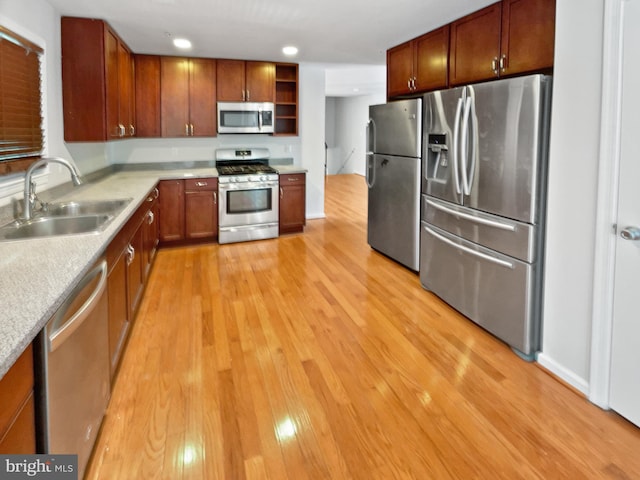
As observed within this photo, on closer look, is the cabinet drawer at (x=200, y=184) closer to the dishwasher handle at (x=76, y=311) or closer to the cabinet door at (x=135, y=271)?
→ the cabinet door at (x=135, y=271)

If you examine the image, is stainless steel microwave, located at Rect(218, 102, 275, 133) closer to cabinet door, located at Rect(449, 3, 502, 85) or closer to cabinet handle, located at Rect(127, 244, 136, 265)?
cabinet door, located at Rect(449, 3, 502, 85)

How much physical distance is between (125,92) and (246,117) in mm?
1556

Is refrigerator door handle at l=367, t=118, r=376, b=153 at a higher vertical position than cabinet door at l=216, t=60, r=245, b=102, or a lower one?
lower

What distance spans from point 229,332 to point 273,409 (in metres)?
0.97

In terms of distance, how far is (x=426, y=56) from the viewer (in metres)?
4.02

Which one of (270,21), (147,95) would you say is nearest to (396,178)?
(270,21)

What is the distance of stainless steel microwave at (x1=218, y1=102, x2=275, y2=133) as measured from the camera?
5.54 metres

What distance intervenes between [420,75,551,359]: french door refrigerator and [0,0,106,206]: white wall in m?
2.79

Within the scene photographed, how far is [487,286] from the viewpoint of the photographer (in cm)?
290

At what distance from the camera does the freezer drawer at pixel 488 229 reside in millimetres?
2564

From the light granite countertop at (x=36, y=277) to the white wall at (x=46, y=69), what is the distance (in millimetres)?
681

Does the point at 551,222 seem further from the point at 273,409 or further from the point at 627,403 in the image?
the point at 273,409

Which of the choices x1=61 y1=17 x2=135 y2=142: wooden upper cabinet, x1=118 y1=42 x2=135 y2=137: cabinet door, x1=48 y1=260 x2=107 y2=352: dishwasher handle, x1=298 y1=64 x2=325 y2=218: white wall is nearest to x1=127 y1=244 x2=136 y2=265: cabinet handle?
x1=48 y1=260 x2=107 y2=352: dishwasher handle

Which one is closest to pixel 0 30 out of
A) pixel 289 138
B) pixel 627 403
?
pixel 627 403
